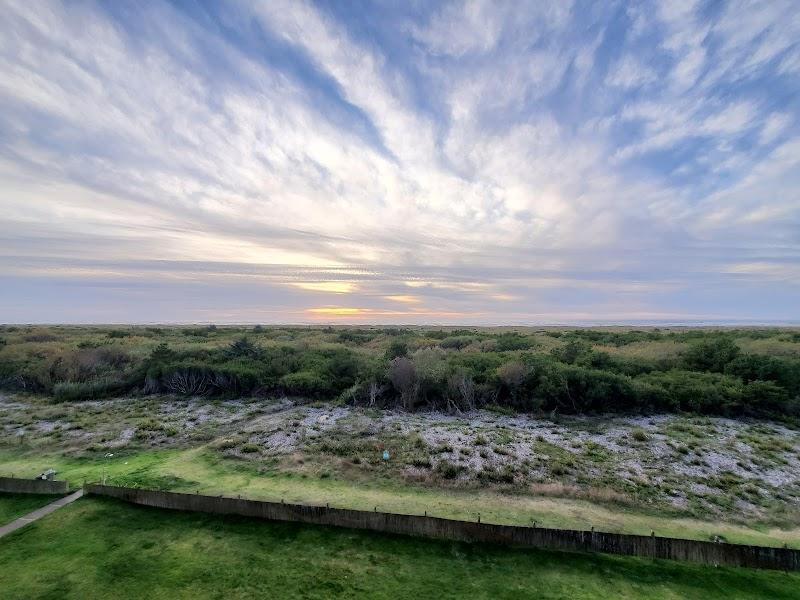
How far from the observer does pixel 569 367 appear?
2855cm

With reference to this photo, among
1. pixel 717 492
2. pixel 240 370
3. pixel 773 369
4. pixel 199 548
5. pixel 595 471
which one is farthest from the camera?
pixel 240 370

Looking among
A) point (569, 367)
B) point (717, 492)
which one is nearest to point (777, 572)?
point (717, 492)

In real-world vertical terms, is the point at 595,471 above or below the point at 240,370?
below

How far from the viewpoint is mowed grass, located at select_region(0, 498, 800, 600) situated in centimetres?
883

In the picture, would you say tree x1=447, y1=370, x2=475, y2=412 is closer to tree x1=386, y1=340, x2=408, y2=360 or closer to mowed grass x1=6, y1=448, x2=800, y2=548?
tree x1=386, y1=340, x2=408, y2=360

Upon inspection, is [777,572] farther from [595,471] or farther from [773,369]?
[773,369]

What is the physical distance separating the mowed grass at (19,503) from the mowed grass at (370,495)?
1214 millimetres

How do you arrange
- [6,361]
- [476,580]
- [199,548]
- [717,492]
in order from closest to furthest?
[476,580]
[199,548]
[717,492]
[6,361]

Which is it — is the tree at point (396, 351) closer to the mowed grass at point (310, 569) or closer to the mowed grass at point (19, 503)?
the mowed grass at point (19, 503)

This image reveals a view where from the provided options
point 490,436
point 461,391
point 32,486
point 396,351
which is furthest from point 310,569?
point 396,351

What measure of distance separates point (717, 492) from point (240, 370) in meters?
28.2

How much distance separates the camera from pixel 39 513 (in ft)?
39.0

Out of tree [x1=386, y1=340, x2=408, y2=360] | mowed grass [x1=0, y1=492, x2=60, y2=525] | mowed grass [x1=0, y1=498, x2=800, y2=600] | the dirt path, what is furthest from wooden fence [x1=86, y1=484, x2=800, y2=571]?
tree [x1=386, y1=340, x2=408, y2=360]

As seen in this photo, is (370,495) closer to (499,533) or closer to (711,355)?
(499,533)
